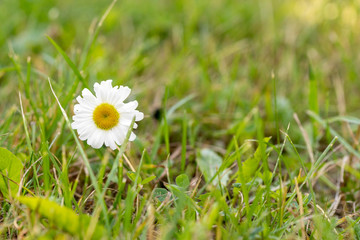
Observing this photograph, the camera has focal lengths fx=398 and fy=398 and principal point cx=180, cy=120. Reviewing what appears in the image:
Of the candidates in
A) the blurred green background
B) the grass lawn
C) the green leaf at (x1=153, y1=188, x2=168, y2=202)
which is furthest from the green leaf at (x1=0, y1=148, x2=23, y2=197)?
the blurred green background

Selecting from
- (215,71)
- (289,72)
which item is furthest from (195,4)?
(289,72)

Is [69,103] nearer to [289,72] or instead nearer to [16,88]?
[16,88]

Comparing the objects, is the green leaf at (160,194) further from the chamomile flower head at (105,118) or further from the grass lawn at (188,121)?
the chamomile flower head at (105,118)

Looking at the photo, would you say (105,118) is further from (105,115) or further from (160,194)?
(160,194)

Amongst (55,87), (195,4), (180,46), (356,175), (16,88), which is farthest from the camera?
(195,4)

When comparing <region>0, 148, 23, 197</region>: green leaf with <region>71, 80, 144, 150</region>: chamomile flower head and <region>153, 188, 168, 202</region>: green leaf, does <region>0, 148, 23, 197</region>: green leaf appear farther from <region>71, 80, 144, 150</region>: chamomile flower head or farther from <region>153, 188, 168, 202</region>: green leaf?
<region>153, 188, 168, 202</region>: green leaf

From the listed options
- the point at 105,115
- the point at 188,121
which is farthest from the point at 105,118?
the point at 188,121

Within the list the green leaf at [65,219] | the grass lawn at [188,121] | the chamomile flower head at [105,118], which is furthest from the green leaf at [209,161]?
the green leaf at [65,219]
